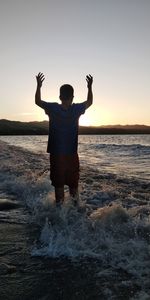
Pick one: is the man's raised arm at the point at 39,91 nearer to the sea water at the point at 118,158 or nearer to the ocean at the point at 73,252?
the ocean at the point at 73,252

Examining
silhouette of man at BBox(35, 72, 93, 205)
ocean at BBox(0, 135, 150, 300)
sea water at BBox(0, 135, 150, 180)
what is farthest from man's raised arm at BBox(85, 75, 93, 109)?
sea water at BBox(0, 135, 150, 180)

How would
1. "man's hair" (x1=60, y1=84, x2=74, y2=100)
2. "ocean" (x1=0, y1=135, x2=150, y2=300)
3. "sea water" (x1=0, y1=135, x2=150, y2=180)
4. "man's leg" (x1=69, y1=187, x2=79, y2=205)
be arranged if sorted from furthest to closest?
"sea water" (x1=0, y1=135, x2=150, y2=180)
"man's leg" (x1=69, y1=187, x2=79, y2=205)
"man's hair" (x1=60, y1=84, x2=74, y2=100)
"ocean" (x1=0, y1=135, x2=150, y2=300)

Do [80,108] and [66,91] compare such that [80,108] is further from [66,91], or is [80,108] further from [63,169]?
[63,169]

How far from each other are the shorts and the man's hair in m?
0.99

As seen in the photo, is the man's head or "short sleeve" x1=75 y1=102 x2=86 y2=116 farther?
"short sleeve" x1=75 y1=102 x2=86 y2=116

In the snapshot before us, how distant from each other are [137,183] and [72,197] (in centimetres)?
543

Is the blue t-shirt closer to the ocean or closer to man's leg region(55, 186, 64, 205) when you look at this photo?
man's leg region(55, 186, 64, 205)

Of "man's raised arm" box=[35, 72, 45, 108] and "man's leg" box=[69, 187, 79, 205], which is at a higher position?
"man's raised arm" box=[35, 72, 45, 108]

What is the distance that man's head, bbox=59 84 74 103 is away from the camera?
6.67m

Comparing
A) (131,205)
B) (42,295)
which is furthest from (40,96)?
(42,295)

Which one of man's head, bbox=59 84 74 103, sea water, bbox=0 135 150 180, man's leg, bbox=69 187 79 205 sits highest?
man's head, bbox=59 84 74 103

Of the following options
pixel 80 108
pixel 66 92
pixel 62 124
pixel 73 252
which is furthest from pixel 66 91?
pixel 73 252

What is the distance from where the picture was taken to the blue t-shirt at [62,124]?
22.0 ft

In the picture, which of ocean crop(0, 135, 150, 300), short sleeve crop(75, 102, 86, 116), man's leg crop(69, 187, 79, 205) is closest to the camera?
ocean crop(0, 135, 150, 300)
